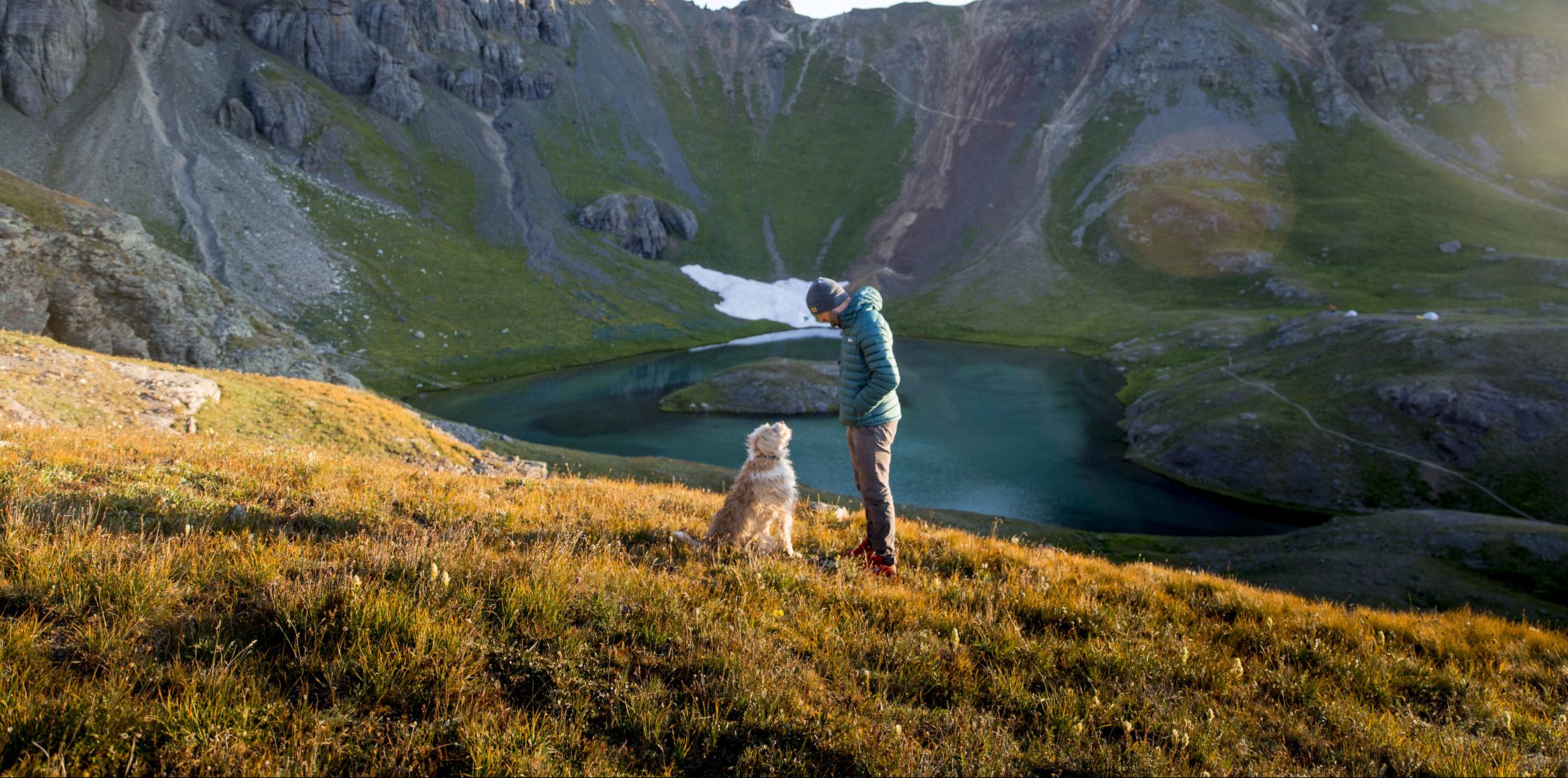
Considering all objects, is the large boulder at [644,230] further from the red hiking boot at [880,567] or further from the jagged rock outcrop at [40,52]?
the red hiking boot at [880,567]

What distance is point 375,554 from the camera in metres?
6.59

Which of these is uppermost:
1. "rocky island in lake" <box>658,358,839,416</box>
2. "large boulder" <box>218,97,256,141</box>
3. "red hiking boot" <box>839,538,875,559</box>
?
"large boulder" <box>218,97,256,141</box>

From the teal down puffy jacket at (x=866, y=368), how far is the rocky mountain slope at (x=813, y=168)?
176 ft

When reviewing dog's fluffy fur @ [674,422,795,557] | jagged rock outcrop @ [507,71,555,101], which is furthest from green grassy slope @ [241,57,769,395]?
dog's fluffy fur @ [674,422,795,557]

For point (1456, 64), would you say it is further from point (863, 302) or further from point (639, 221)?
point (863, 302)

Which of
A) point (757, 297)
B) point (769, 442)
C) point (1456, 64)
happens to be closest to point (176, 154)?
point (757, 297)

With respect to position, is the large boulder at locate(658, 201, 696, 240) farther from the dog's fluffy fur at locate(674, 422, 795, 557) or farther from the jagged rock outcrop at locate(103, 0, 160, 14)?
the dog's fluffy fur at locate(674, 422, 795, 557)

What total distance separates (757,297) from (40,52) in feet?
378

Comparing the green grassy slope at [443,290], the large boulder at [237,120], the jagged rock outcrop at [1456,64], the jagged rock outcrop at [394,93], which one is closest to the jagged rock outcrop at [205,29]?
the green grassy slope at [443,290]

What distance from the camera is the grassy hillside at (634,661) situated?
4301 mm

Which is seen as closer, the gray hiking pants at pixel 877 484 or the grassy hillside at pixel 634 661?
the grassy hillside at pixel 634 661

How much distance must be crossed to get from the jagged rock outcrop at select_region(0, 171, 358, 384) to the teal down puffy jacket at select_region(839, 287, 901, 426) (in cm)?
4973

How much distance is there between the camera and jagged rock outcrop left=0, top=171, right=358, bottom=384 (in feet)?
127

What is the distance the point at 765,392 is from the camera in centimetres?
7106
